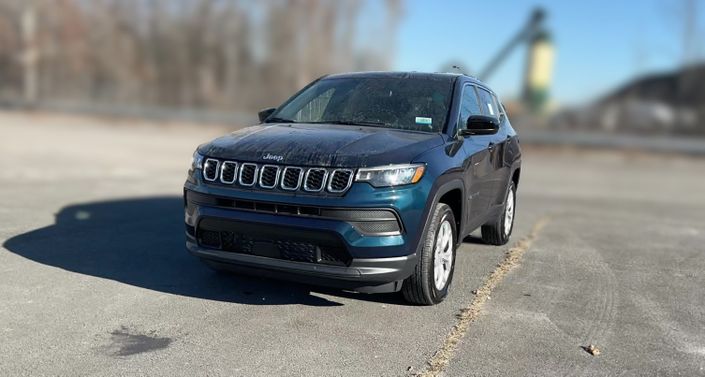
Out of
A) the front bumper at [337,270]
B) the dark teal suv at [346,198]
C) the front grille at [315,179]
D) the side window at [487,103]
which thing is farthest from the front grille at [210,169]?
the side window at [487,103]

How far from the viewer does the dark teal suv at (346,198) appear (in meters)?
4.35

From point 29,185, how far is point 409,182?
336 inches

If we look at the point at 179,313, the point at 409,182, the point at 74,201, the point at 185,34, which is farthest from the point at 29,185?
the point at 185,34

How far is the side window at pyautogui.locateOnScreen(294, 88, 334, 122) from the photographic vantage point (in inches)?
226

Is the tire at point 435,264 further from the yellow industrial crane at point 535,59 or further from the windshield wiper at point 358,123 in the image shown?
the yellow industrial crane at point 535,59

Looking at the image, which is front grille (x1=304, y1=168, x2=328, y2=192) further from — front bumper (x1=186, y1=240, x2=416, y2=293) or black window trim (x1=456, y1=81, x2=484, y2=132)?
black window trim (x1=456, y1=81, x2=484, y2=132)

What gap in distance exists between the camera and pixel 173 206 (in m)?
9.35

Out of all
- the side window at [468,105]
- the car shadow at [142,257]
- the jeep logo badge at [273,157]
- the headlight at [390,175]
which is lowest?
the car shadow at [142,257]

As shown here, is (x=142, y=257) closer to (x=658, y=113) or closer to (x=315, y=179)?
(x=315, y=179)

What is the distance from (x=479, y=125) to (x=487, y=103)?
1.62 m

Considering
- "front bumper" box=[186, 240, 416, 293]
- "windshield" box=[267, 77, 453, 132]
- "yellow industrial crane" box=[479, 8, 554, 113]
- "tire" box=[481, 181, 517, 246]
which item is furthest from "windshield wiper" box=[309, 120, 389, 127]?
"yellow industrial crane" box=[479, 8, 554, 113]

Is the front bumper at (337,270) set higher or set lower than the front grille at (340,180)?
lower

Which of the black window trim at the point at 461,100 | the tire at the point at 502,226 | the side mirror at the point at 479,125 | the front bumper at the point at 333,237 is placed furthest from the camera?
the tire at the point at 502,226

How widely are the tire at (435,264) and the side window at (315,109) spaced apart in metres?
1.49
